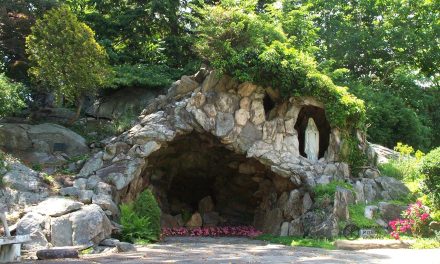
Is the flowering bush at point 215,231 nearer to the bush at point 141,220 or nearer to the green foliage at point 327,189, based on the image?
the bush at point 141,220

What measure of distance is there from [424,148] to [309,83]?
33.3ft

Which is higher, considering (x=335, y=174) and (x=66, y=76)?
A: (x=66, y=76)

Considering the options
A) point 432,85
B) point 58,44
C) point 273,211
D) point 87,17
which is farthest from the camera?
point 432,85

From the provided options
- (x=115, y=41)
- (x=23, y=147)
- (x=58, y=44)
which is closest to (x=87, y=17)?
(x=115, y=41)

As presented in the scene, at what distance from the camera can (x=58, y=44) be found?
13.9m

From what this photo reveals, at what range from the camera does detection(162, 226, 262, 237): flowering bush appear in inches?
610

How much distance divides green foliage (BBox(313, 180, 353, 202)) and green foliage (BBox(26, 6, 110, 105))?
740 centimetres

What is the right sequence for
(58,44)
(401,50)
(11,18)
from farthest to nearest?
(401,50) → (11,18) → (58,44)

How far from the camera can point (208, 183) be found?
1880cm

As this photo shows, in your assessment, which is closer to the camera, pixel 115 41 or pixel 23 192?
pixel 23 192

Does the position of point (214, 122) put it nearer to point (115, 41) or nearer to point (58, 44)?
point (58, 44)

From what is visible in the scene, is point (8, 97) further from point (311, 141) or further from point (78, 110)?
point (311, 141)

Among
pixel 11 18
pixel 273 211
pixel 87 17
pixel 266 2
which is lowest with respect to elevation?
pixel 273 211

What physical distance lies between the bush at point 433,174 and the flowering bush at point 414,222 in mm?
425
